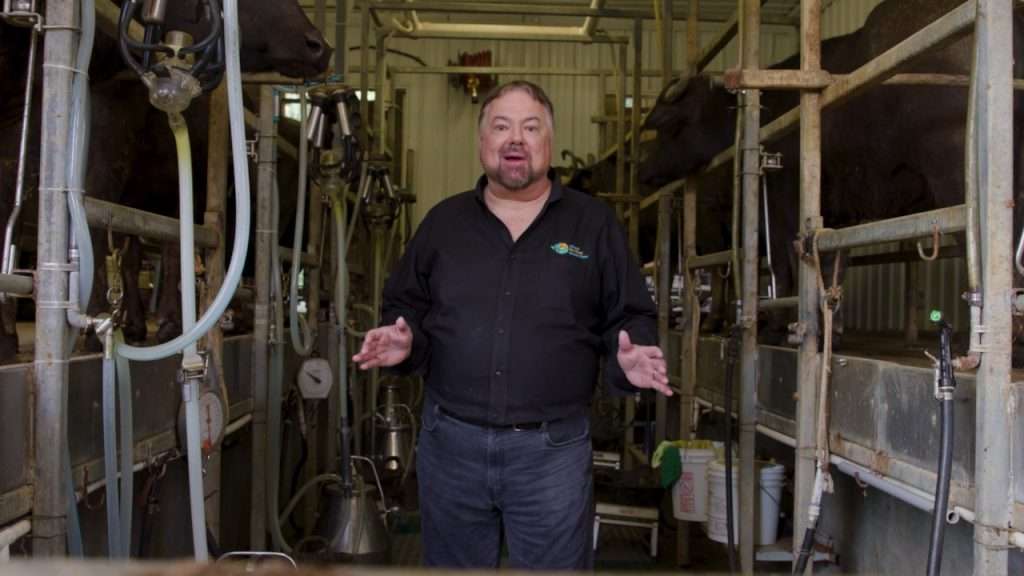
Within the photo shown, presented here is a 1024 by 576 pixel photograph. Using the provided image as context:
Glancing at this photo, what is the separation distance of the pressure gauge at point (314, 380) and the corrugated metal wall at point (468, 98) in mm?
5975

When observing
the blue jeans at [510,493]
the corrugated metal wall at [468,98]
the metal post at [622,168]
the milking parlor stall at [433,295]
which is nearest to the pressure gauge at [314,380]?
the milking parlor stall at [433,295]

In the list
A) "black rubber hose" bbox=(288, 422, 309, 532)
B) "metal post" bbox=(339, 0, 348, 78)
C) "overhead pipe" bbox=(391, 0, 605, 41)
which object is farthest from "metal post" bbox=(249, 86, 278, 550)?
"overhead pipe" bbox=(391, 0, 605, 41)

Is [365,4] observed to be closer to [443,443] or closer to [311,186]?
[311,186]

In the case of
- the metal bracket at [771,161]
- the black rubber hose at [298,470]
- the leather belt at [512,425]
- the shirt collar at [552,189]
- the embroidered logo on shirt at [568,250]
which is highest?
the metal bracket at [771,161]

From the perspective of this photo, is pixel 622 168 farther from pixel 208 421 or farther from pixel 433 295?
pixel 208 421

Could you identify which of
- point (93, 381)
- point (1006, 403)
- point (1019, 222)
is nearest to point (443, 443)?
point (93, 381)

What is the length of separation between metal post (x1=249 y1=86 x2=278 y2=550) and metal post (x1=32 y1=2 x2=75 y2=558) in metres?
1.64

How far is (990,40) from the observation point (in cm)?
158

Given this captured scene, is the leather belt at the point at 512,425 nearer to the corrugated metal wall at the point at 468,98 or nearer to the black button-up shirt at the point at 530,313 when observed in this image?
the black button-up shirt at the point at 530,313

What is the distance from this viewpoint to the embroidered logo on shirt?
2.19 meters

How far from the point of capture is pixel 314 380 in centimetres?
374

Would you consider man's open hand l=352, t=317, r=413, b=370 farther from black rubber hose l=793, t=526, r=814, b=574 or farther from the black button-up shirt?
black rubber hose l=793, t=526, r=814, b=574

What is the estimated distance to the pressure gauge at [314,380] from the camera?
12.2 ft

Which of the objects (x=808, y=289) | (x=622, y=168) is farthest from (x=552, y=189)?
(x=622, y=168)
